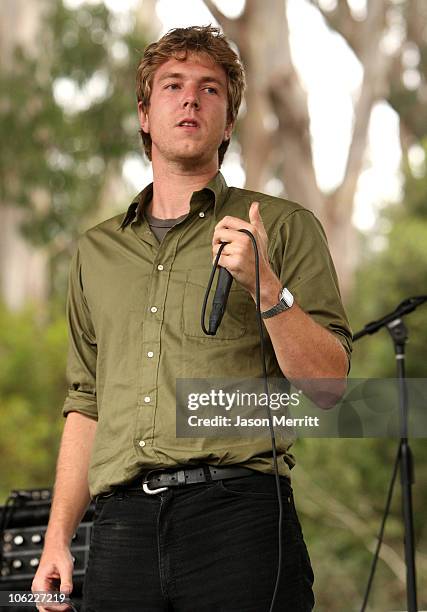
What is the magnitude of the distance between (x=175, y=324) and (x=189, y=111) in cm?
49

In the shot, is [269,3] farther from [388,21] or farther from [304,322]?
[304,322]

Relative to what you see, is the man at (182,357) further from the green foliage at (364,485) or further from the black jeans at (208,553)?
the green foliage at (364,485)

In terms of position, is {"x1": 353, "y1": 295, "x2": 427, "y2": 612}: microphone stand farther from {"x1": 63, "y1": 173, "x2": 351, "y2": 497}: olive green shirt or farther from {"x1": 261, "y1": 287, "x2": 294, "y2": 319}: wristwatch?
{"x1": 261, "y1": 287, "x2": 294, "y2": 319}: wristwatch

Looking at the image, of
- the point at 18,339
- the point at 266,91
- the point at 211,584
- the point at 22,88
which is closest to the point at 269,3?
the point at 266,91

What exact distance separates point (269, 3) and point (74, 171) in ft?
8.46

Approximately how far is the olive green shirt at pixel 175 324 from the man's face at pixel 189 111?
0.29 feet

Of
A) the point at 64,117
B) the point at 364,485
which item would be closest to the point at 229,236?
the point at 364,485

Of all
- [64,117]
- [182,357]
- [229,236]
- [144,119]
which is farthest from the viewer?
[64,117]

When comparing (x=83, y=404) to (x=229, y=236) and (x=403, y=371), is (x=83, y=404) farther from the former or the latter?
(x=403, y=371)

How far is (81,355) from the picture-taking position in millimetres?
2531

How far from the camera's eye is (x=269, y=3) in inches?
416

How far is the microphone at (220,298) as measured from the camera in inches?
79.9

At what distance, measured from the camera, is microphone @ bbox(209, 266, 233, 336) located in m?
2.03

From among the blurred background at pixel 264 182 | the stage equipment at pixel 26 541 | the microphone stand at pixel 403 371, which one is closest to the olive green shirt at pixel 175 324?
the stage equipment at pixel 26 541
